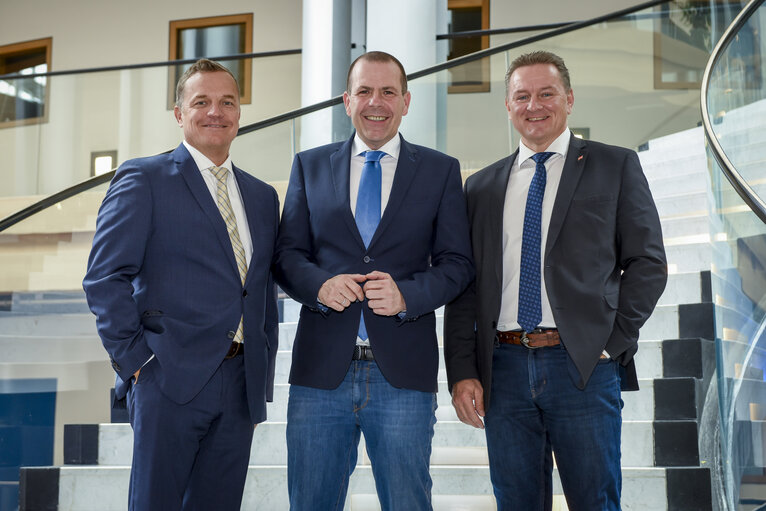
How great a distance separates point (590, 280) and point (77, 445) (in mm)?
2342

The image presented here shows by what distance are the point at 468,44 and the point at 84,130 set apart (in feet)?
11.6

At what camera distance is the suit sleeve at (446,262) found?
2082mm

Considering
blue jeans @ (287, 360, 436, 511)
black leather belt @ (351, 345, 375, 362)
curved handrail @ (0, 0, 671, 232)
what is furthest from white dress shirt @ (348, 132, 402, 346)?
curved handrail @ (0, 0, 671, 232)

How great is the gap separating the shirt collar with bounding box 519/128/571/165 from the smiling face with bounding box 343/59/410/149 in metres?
0.40

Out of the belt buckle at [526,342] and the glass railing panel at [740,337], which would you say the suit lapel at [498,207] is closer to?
the belt buckle at [526,342]

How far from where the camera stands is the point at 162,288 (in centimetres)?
210

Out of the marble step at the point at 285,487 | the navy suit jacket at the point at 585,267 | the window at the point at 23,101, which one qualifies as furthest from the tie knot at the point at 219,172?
the window at the point at 23,101

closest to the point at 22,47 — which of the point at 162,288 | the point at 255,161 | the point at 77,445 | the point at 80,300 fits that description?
the point at 255,161

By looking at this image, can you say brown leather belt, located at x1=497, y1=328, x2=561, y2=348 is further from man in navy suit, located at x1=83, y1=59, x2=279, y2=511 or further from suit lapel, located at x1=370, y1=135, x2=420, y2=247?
man in navy suit, located at x1=83, y1=59, x2=279, y2=511

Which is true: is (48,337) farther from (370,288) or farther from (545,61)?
(545,61)

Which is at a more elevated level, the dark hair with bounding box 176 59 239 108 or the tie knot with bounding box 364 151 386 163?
the dark hair with bounding box 176 59 239 108

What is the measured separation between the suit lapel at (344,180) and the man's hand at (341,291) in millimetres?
167

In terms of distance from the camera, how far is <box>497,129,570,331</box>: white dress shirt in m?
2.24

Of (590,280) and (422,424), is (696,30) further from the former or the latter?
(422,424)
